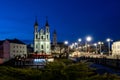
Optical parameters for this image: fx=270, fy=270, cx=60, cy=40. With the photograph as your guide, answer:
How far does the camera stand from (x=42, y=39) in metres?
160

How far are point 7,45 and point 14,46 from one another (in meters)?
9.02

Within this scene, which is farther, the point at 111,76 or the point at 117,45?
the point at 117,45

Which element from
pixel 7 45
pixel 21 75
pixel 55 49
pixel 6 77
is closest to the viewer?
pixel 6 77

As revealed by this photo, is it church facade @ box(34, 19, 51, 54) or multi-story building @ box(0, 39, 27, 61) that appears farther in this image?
church facade @ box(34, 19, 51, 54)

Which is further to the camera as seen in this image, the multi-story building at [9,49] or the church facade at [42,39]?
the church facade at [42,39]

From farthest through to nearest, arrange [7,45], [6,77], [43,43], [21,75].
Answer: [43,43]
[7,45]
[21,75]
[6,77]

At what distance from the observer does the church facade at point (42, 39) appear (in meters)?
156

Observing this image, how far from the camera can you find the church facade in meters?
156

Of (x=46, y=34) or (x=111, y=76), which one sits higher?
(x=46, y=34)

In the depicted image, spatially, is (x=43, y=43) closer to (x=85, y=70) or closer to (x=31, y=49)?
(x=31, y=49)

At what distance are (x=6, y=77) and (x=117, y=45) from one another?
350ft

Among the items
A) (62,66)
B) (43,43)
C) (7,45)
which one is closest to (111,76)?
(62,66)

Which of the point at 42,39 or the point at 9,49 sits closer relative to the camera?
the point at 9,49

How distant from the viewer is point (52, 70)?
22.0 feet
